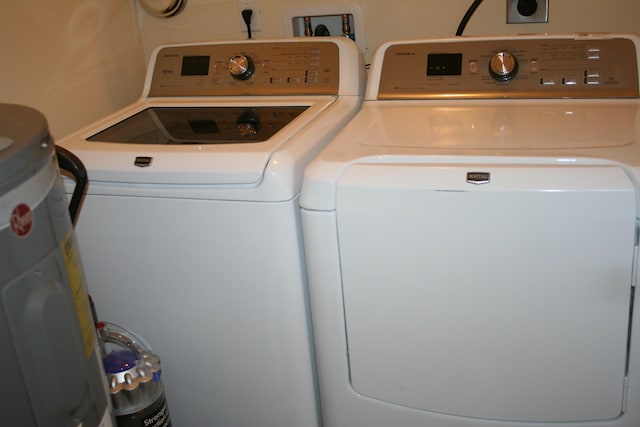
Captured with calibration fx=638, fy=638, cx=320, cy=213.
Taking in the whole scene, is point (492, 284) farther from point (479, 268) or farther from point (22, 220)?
point (22, 220)

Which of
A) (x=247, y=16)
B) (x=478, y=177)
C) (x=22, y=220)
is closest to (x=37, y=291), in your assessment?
(x=22, y=220)

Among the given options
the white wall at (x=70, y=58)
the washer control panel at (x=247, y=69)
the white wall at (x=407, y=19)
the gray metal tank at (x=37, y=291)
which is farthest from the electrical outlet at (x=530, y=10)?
the gray metal tank at (x=37, y=291)

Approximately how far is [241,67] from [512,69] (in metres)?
0.69

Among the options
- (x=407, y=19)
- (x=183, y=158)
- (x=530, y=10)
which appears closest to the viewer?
(x=183, y=158)

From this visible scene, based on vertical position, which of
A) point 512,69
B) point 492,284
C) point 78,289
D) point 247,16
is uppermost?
point 247,16

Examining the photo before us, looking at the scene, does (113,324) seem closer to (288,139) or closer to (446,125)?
(288,139)

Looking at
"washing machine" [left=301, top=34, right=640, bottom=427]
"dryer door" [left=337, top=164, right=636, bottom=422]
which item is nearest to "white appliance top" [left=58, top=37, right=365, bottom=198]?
"washing machine" [left=301, top=34, right=640, bottom=427]

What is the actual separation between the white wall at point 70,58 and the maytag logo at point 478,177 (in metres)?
1.17

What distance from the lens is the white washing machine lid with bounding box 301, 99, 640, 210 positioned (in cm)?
115

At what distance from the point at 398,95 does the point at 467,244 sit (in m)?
0.60

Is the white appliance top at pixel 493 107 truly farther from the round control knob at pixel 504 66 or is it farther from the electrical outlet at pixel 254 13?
the electrical outlet at pixel 254 13

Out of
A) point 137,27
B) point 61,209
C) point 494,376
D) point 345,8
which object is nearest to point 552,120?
point 494,376

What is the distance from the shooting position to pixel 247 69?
1708 mm

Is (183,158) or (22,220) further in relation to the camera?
(183,158)
